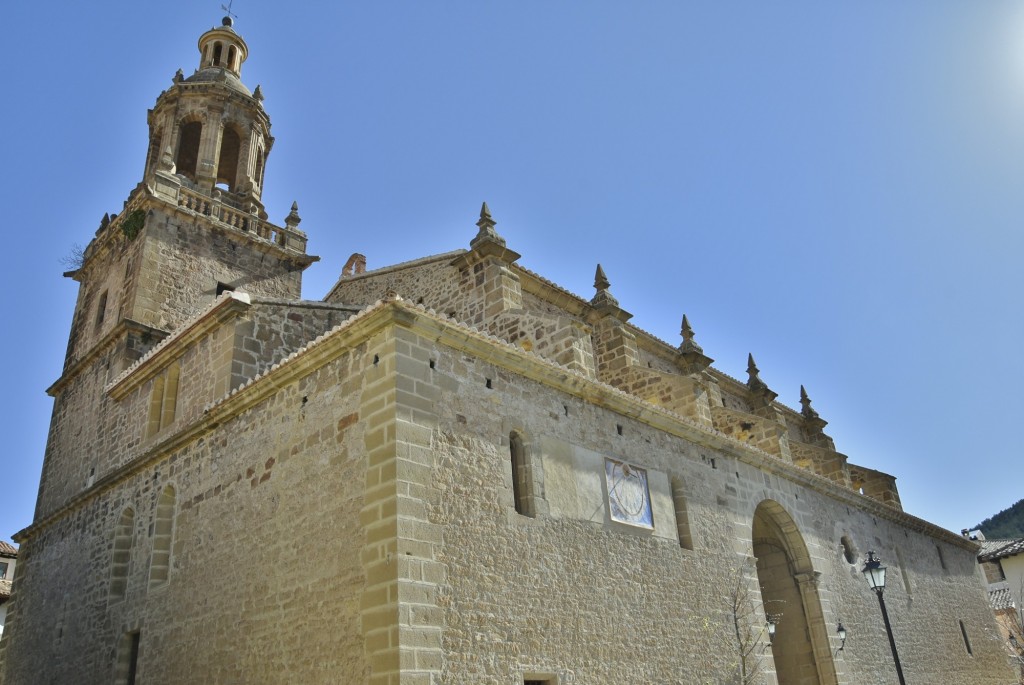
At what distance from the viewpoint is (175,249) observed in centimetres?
1752

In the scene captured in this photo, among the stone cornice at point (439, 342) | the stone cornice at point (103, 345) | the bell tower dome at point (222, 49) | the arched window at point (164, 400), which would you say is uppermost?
the bell tower dome at point (222, 49)

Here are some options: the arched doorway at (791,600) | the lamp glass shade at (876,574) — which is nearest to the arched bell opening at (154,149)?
the arched doorway at (791,600)

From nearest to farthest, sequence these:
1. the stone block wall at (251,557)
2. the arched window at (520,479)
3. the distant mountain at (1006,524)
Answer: the stone block wall at (251,557) < the arched window at (520,479) < the distant mountain at (1006,524)

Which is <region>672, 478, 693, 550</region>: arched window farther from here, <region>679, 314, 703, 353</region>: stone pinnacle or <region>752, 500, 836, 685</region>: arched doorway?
<region>679, 314, 703, 353</region>: stone pinnacle

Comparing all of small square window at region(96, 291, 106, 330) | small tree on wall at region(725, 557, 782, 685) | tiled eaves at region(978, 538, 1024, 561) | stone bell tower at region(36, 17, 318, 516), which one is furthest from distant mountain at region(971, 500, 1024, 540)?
small square window at region(96, 291, 106, 330)

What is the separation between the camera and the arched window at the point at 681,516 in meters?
11.8

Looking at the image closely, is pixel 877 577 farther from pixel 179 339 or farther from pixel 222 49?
pixel 222 49

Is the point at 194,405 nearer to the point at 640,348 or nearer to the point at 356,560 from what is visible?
the point at 356,560

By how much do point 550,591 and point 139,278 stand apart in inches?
468

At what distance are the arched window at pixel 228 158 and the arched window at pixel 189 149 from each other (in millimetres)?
608

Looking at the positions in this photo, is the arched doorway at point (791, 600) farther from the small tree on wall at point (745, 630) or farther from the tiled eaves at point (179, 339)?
the tiled eaves at point (179, 339)

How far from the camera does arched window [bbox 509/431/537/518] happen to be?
950cm

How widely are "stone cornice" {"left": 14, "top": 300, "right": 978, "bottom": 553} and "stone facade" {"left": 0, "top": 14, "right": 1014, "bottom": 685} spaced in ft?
0.14

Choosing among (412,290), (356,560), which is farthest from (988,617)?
(356,560)
